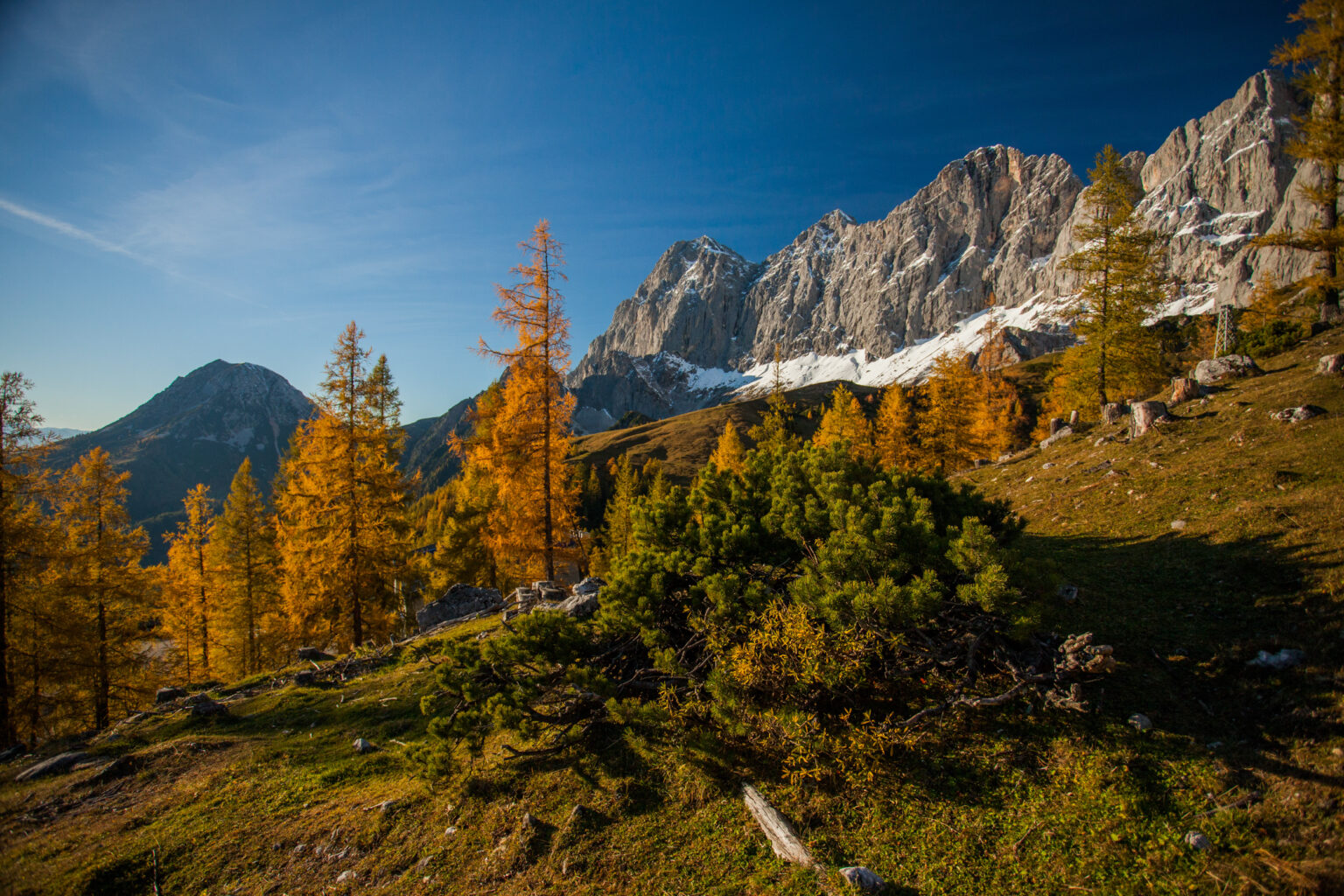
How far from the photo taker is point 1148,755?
6203 millimetres

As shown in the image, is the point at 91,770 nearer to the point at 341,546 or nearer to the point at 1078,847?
the point at 341,546

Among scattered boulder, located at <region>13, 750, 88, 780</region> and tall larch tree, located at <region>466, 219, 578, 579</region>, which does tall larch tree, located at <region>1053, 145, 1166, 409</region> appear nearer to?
tall larch tree, located at <region>466, 219, 578, 579</region>

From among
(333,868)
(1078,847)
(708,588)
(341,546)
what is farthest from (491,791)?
(341,546)

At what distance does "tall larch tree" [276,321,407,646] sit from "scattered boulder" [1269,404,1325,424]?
96.1ft

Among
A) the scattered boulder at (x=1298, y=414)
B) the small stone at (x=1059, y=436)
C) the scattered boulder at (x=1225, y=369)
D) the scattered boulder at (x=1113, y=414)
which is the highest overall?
the scattered boulder at (x=1225, y=369)

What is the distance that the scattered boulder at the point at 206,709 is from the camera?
12.0 m

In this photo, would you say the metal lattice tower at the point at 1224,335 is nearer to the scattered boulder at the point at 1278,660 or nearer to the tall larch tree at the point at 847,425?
the tall larch tree at the point at 847,425

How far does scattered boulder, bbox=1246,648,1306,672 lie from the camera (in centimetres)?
665

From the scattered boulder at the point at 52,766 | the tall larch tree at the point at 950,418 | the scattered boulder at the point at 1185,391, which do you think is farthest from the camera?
the tall larch tree at the point at 950,418

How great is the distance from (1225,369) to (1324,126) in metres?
11.7

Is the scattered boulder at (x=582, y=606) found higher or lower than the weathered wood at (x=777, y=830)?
higher

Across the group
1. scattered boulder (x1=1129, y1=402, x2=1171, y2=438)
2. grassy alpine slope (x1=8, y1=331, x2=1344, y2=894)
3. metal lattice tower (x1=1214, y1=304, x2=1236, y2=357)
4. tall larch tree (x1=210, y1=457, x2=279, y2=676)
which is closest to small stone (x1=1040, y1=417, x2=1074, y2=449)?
scattered boulder (x1=1129, y1=402, x2=1171, y2=438)

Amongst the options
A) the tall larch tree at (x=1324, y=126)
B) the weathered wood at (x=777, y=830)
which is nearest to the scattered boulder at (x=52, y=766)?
the weathered wood at (x=777, y=830)

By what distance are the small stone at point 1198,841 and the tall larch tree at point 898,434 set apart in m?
27.8
